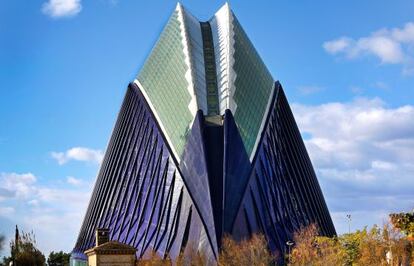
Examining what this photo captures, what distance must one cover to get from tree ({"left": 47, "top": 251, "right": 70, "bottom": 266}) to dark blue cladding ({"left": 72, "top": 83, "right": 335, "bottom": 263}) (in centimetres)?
3446

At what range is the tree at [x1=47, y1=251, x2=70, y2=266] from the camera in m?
121

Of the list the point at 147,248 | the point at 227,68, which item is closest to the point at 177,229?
the point at 147,248

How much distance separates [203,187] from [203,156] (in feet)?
10.8

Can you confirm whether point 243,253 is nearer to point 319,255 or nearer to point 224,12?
point 319,255

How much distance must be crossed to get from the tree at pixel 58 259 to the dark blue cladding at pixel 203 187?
34.5m

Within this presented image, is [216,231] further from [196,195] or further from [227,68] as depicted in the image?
[227,68]

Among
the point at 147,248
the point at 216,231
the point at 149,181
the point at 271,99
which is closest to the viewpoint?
the point at 216,231

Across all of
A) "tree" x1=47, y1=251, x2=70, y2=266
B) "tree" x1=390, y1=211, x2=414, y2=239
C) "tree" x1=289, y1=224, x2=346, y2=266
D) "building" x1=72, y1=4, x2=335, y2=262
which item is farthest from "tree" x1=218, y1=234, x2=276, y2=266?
"tree" x1=47, y1=251, x2=70, y2=266

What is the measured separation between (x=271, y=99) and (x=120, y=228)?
2146cm

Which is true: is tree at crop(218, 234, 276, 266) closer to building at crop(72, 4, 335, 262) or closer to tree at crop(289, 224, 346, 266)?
building at crop(72, 4, 335, 262)

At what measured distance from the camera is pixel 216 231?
6494cm

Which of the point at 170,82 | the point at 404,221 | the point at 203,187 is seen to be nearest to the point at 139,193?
the point at 203,187

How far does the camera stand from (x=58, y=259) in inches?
4781

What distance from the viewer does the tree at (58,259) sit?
121 meters
